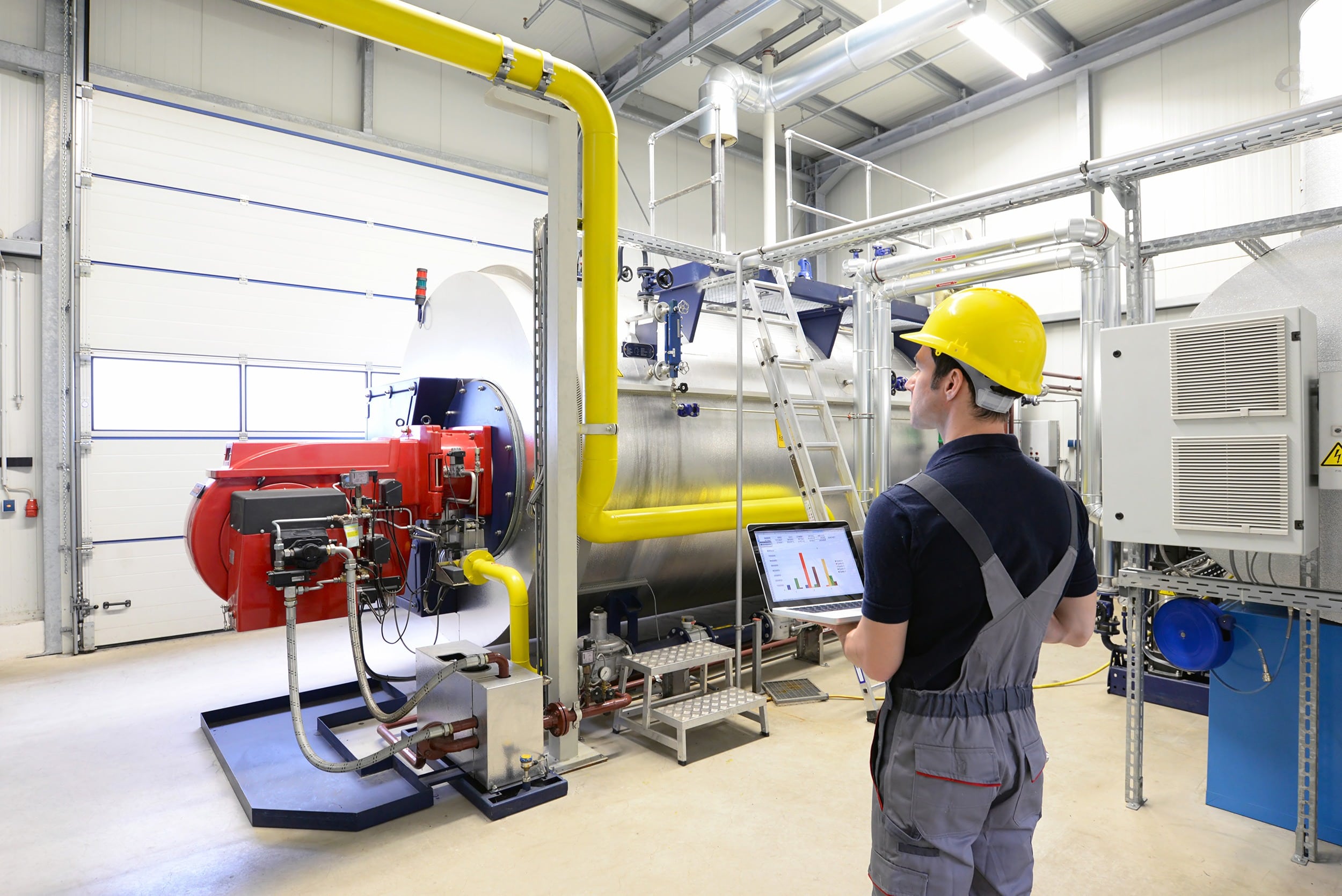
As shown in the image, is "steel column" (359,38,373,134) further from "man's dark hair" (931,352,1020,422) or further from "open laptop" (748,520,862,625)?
"man's dark hair" (931,352,1020,422)

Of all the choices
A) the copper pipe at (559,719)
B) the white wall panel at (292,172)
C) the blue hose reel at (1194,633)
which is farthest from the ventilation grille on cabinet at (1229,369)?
the white wall panel at (292,172)

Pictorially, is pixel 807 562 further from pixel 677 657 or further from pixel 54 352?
pixel 54 352

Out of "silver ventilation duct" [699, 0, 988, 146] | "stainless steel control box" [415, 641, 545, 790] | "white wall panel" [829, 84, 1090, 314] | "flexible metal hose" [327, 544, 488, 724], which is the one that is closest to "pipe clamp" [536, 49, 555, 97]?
"flexible metal hose" [327, 544, 488, 724]

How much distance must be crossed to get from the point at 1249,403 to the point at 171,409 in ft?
23.3

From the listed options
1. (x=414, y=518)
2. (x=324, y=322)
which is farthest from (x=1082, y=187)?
(x=324, y=322)

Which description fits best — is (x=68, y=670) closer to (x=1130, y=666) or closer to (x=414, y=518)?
(x=414, y=518)

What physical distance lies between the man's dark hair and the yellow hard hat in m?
0.01

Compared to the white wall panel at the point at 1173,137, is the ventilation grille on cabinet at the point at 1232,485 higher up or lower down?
lower down

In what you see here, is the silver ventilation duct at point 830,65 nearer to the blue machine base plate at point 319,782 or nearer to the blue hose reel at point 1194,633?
the blue hose reel at point 1194,633

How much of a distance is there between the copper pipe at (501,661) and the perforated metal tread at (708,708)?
34.3 inches

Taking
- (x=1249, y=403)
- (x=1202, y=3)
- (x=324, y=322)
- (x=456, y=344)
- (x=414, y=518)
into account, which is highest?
(x=1202, y=3)

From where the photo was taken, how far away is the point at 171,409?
623 cm

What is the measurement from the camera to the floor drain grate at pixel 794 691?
4.61 meters

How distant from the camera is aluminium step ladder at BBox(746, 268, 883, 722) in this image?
15.3ft
